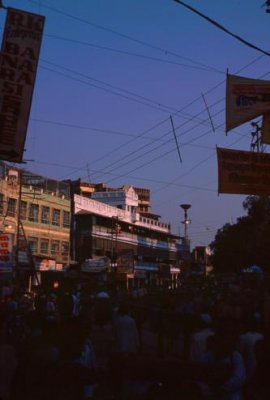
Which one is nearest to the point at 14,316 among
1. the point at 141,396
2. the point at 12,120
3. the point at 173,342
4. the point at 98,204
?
the point at 173,342

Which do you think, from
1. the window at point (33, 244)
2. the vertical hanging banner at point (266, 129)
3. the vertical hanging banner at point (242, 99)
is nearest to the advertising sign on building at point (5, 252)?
the vertical hanging banner at point (266, 129)

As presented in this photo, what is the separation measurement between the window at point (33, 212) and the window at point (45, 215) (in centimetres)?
98

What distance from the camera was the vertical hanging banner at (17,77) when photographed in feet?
35.2

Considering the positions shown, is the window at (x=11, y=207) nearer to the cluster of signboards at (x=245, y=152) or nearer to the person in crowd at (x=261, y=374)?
the cluster of signboards at (x=245, y=152)

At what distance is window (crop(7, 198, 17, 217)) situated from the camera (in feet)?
158

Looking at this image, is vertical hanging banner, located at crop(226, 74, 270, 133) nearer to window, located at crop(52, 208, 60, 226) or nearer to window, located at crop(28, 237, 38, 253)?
window, located at crop(28, 237, 38, 253)

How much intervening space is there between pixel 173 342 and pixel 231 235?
3308 cm

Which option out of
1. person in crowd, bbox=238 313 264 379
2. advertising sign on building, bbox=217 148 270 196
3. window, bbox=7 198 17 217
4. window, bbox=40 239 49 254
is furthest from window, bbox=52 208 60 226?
person in crowd, bbox=238 313 264 379

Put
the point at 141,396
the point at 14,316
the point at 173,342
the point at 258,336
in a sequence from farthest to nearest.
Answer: the point at 14,316 → the point at 173,342 → the point at 258,336 → the point at 141,396

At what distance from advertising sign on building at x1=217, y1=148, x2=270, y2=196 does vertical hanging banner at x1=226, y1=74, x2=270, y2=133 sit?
69 centimetres

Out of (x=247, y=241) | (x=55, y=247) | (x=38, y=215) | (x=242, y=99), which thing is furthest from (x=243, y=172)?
(x=55, y=247)

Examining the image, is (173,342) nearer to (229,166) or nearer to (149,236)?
(229,166)

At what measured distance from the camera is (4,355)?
6.75m

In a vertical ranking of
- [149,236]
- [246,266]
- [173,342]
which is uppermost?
[149,236]
